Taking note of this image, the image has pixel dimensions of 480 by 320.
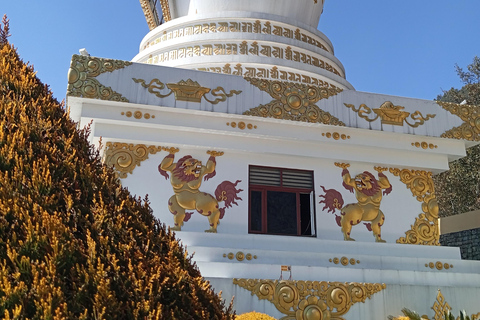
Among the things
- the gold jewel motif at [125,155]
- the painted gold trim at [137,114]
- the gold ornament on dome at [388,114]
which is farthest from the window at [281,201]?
the painted gold trim at [137,114]

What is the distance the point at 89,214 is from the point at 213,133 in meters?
4.79

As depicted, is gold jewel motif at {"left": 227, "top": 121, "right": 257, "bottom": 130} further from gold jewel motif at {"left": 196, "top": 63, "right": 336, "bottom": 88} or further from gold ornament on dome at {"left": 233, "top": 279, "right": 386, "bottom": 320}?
gold ornament on dome at {"left": 233, "top": 279, "right": 386, "bottom": 320}

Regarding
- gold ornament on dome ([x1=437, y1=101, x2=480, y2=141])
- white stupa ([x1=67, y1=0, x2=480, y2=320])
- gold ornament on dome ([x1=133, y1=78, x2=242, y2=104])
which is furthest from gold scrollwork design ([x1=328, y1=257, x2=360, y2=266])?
gold ornament on dome ([x1=133, y1=78, x2=242, y2=104])

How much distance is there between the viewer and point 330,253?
7.22 metres

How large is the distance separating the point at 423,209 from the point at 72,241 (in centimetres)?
700

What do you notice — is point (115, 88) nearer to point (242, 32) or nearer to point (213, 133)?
point (213, 133)

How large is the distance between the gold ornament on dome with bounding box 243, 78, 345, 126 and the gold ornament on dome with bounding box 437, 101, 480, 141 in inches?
86.6

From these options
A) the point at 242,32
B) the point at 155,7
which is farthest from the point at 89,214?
the point at 155,7

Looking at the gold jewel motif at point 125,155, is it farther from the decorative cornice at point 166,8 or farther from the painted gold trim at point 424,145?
the decorative cornice at point 166,8

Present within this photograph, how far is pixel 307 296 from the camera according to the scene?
601 cm

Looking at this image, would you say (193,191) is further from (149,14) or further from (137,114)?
(149,14)

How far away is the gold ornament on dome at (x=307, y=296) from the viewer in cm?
590

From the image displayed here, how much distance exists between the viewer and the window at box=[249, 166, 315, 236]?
7688mm

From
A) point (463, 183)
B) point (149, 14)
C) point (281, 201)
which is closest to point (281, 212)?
point (281, 201)
